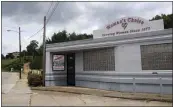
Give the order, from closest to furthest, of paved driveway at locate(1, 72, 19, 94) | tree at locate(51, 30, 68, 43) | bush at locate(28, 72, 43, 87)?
paved driveway at locate(1, 72, 19, 94)
bush at locate(28, 72, 43, 87)
tree at locate(51, 30, 68, 43)

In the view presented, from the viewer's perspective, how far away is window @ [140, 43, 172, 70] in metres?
15.7

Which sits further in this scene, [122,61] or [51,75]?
[51,75]

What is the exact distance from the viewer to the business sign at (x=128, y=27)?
16.4 metres

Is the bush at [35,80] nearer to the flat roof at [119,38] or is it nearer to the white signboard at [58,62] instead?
the white signboard at [58,62]

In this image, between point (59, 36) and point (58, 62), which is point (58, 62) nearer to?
point (58, 62)

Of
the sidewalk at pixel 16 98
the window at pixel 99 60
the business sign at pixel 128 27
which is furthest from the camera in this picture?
the window at pixel 99 60

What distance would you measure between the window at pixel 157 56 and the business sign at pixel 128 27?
35.7 inches

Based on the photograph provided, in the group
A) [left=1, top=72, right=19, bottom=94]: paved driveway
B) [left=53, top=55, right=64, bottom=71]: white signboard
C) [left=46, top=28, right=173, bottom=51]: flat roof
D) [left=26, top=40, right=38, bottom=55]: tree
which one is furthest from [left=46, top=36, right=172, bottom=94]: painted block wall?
[left=26, top=40, right=38, bottom=55]: tree

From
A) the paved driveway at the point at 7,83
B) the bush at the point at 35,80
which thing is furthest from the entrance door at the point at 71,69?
the paved driveway at the point at 7,83

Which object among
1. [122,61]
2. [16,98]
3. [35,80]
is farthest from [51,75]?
[122,61]

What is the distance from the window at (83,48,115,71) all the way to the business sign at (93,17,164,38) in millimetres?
955

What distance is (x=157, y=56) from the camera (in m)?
16.2

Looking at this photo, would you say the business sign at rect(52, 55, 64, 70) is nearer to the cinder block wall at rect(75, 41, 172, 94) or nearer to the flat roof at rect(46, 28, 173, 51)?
the flat roof at rect(46, 28, 173, 51)

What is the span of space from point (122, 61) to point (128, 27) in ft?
5.96
